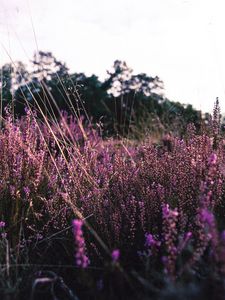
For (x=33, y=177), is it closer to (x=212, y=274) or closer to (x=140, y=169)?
(x=140, y=169)

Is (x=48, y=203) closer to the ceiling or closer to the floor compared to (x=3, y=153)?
closer to the floor

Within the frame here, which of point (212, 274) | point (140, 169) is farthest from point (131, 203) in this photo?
point (212, 274)

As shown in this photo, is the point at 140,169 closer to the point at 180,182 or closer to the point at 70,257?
the point at 180,182

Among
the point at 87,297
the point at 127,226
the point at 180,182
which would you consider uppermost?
the point at 180,182

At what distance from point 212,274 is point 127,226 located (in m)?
1.02

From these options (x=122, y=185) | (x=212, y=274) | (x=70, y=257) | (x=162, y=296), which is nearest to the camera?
(x=162, y=296)

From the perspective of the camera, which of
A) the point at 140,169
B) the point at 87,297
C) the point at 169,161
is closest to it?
the point at 87,297

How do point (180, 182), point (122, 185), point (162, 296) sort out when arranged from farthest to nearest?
point (122, 185), point (180, 182), point (162, 296)

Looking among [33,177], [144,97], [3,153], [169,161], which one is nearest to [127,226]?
[169,161]

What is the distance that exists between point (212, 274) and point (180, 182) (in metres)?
1.17

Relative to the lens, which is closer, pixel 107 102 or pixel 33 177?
pixel 33 177

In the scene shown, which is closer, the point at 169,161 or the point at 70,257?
the point at 70,257

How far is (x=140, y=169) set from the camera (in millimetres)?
3354

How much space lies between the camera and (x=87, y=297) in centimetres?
204
